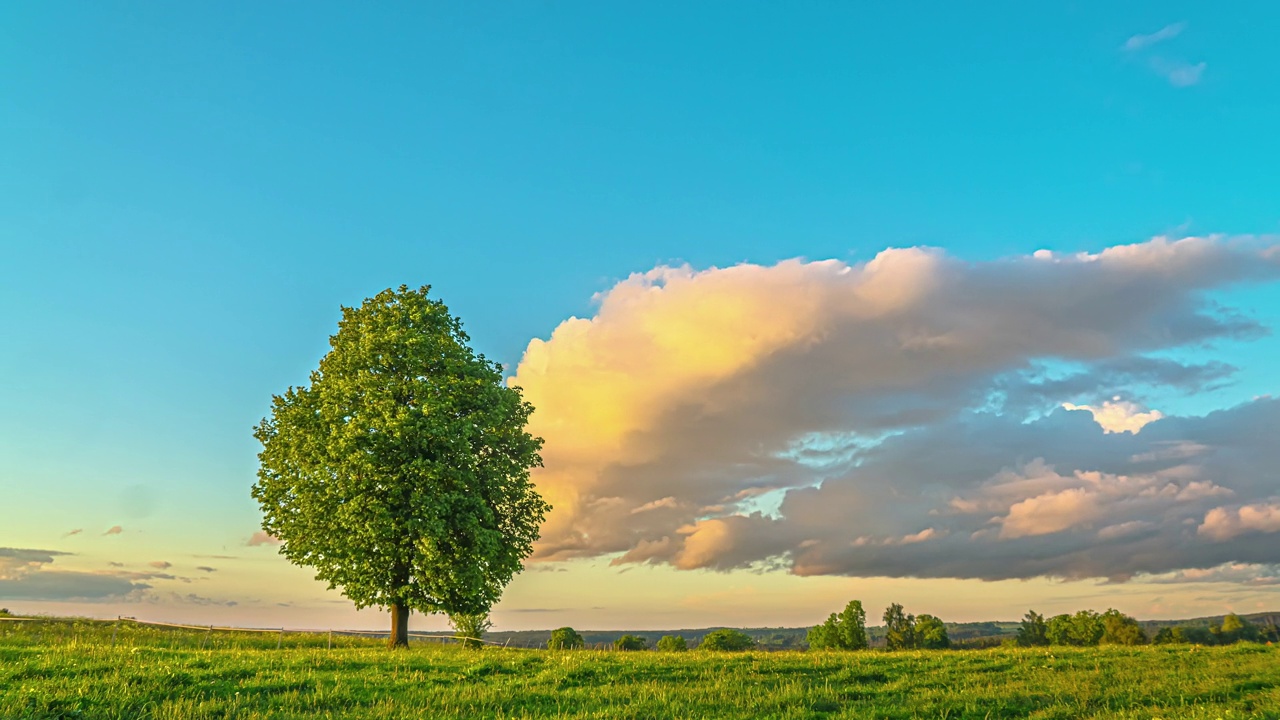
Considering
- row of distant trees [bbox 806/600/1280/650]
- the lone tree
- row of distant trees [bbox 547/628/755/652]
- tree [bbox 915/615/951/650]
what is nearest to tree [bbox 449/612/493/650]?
the lone tree

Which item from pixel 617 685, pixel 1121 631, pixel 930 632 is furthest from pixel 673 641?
pixel 617 685

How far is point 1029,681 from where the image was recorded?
880 inches

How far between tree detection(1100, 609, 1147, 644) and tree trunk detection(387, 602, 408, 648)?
8177 centimetres

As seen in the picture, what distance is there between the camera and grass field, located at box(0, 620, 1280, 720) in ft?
53.6

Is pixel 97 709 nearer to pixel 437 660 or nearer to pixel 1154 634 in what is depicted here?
pixel 437 660

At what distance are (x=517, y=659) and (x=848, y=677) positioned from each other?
10.5 m

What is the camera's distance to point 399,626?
121 ft

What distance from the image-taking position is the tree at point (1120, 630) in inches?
3452

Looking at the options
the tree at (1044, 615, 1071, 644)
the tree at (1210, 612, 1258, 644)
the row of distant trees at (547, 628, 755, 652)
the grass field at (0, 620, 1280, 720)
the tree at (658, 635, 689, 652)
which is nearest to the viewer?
the grass field at (0, 620, 1280, 720)

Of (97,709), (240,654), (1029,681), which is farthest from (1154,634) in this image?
(97,709)

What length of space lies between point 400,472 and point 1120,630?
93.4 meters

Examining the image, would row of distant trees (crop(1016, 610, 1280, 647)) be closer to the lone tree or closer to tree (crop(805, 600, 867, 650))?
tree (crop(805, 600, 867, 650))

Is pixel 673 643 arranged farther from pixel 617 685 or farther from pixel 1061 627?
pixel 617 685

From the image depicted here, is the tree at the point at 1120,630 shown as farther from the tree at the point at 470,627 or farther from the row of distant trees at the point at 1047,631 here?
the tree at the point at 470,627
